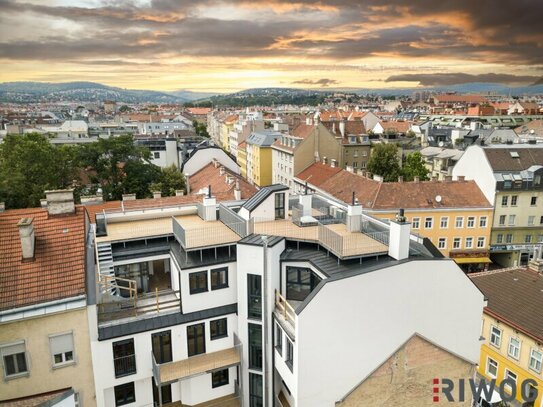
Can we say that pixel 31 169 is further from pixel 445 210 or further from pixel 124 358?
pixel 445 210

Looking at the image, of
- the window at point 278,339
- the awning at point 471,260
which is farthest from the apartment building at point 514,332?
the awning at point 471,260

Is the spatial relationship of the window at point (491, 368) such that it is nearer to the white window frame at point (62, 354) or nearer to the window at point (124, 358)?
the window at point (124, 358)

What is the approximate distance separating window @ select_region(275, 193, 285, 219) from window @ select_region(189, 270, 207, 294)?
565 centimetres

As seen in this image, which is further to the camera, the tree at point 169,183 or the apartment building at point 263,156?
the apartment building at point 263,156

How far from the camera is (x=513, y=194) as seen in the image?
4259 centimetres

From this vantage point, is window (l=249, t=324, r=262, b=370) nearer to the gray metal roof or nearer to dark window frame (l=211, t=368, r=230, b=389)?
dark window frame (l=211, t=368, r=230, b=389)

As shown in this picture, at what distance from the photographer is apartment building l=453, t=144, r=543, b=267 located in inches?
1677

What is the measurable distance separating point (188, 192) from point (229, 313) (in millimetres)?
29112

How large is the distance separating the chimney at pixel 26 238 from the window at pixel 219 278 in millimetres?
7478

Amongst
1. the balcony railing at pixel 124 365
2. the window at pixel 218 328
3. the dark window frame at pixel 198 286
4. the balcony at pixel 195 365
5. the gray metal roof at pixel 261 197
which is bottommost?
the balcony at pixel 195 365

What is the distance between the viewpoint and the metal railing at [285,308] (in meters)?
17.3

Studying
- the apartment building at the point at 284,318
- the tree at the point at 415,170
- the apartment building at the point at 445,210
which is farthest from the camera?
the tree at the point at 415,170

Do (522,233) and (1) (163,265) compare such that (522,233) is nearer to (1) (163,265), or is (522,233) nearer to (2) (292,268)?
(2) (292,268)

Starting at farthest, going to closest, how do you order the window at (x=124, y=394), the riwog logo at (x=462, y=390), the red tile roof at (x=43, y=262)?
the riwog logo at (x=462, y=390) < the window at (x=124, y=394) < the red tile roof at (x=43, y=262)
